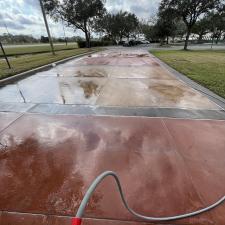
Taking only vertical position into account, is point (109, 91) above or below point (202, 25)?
above

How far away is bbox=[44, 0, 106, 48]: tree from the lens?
2694 centimetres

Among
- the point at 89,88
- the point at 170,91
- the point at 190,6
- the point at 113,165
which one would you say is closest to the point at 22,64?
the point at 89,88

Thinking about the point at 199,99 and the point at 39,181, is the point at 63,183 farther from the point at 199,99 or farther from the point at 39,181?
the point at 199,99

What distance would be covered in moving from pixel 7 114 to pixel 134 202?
11.5ft

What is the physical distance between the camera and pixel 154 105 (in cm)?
467

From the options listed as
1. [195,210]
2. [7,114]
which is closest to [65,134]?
[7,114]

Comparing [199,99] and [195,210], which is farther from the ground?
[195,210]

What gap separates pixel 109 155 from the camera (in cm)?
274

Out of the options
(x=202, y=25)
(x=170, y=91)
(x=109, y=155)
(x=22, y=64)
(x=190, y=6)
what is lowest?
(x=202, y=25)

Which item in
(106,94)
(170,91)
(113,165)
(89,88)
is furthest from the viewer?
(89,88)

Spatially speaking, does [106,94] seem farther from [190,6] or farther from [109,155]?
[190,6]

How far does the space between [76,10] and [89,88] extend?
26066 millimetres

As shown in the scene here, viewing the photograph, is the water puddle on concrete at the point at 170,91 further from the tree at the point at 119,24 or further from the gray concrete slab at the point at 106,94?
the tree at the point at 119,24

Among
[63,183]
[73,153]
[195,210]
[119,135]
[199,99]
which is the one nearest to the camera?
[195,210]
